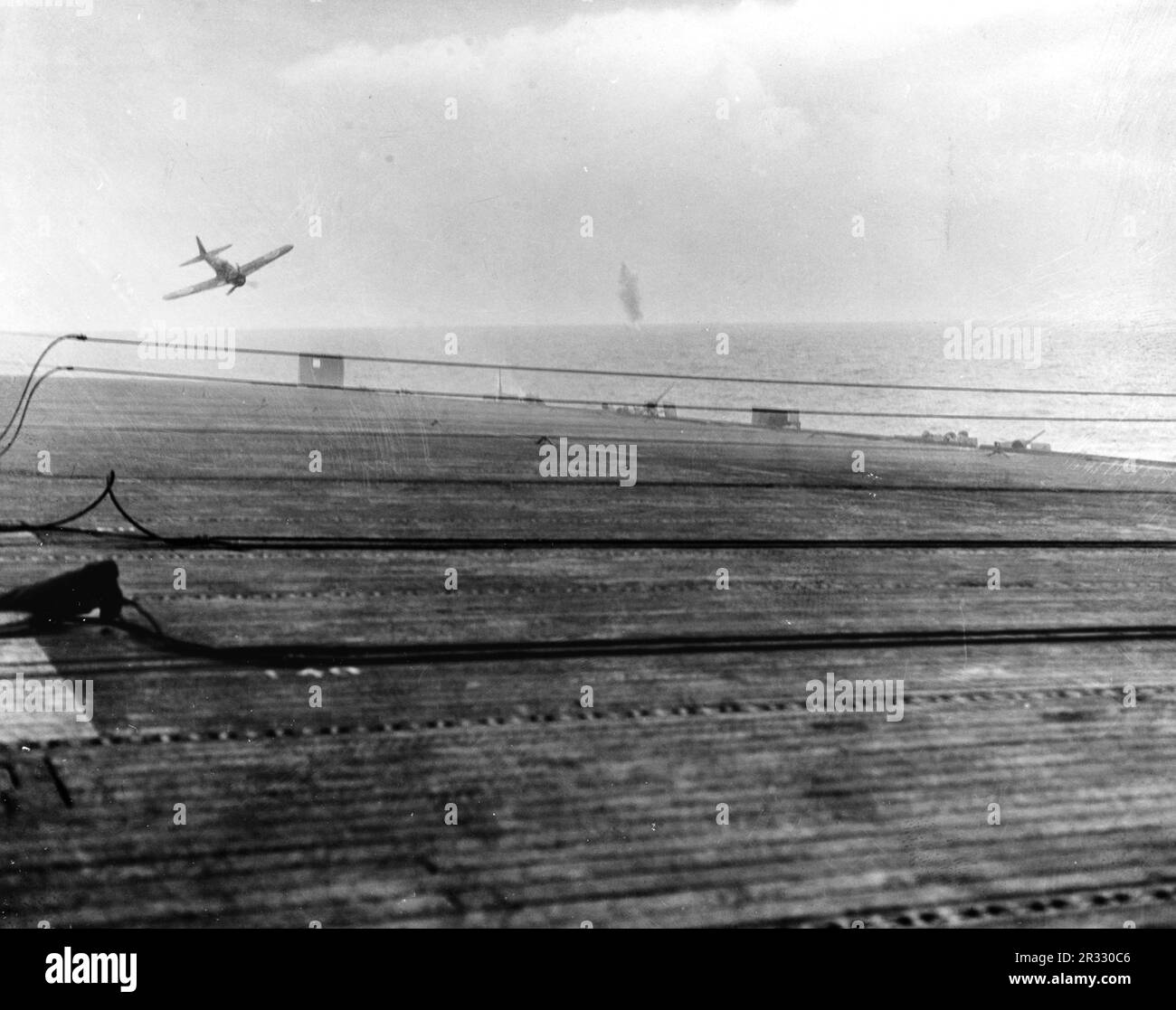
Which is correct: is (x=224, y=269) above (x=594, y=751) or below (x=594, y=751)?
above

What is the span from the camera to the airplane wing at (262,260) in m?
32.5

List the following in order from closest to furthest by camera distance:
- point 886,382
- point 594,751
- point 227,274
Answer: point 594,751 → point 227,274 → point 886,382

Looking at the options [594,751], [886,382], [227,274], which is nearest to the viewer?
[594,751]

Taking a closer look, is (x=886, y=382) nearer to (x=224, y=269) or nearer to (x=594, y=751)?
(x=224, y=269)

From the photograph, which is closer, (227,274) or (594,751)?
(594,751)

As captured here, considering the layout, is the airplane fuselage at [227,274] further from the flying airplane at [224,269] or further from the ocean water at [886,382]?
the ocean water at [886,382]

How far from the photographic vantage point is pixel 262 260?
33844 mm

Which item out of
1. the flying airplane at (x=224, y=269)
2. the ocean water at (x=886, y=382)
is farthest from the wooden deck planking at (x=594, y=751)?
the ocean water at (x=886, y=382)

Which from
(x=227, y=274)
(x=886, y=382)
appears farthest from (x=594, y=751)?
(x=886, y=382)

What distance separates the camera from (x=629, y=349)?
169 m

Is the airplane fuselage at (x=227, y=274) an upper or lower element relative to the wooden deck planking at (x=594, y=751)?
upper
